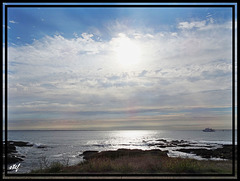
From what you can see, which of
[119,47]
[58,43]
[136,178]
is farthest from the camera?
[58,43]

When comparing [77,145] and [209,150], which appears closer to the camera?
[209,150]

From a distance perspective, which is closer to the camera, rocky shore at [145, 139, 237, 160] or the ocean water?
rocky shore at [145, 139, 237, 160]

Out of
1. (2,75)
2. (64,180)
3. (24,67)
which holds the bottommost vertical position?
(64,180)

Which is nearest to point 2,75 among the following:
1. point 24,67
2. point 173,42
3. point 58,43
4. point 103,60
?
point 58,43

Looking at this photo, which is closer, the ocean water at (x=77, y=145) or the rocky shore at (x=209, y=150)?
the rocky shore at (x=209, y=150)

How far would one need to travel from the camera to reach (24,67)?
862cm

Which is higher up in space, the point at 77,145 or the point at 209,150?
the point at 209,150

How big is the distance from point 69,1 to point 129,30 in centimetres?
419

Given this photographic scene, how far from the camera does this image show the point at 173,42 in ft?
28.5

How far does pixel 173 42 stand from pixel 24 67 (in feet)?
19.7

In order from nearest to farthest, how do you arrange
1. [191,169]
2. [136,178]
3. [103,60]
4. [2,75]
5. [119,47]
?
[2,75]
[136,178]
[191,169]
[119,47]
[103,60]

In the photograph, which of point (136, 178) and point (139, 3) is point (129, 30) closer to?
point (139, 3)

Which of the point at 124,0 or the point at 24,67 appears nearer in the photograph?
the point at 124,0

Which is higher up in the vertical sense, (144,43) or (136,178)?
(144,43)
